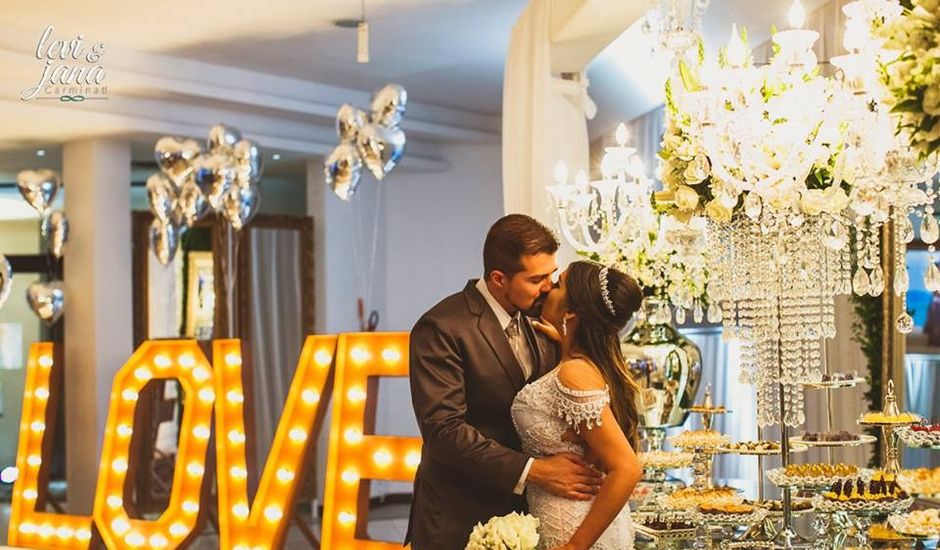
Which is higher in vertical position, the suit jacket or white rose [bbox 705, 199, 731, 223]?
white rose [bbox 705, 199, 731, 223]

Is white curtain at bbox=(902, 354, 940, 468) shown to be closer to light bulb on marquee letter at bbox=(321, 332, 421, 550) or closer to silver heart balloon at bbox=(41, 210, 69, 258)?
light bulb on marquee letter at bbox=(321, 332, 421, 550)

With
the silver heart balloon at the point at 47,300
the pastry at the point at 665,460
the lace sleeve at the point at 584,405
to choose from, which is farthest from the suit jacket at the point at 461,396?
the silver heart balloon at the point at 47,300

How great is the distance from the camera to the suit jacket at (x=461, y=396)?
341 cm

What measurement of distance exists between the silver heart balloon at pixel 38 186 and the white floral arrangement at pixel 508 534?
6.20 m

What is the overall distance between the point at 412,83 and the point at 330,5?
223cm

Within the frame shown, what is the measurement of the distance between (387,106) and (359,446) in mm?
2200

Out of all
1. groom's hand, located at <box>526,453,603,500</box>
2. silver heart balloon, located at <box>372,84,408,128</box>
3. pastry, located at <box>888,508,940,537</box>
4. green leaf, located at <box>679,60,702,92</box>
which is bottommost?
pastry, located at <box>888,508,940,537</box>

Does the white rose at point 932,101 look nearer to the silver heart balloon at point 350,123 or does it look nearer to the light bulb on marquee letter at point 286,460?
the light bulb on marquee letter at point 286,460

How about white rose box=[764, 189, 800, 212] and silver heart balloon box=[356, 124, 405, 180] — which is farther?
silver heart balloon box=[356, 124, 405, 180]

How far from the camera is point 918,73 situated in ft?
7.80

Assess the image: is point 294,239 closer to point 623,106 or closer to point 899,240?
point 623,106

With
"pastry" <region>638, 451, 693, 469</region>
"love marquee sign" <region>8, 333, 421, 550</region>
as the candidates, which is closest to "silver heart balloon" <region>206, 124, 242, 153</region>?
"love marquee sign" <region>8, 333, 421, 550</region>

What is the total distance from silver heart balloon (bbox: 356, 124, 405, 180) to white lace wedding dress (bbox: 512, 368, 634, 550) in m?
3.85

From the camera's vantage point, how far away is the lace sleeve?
3.11 m
